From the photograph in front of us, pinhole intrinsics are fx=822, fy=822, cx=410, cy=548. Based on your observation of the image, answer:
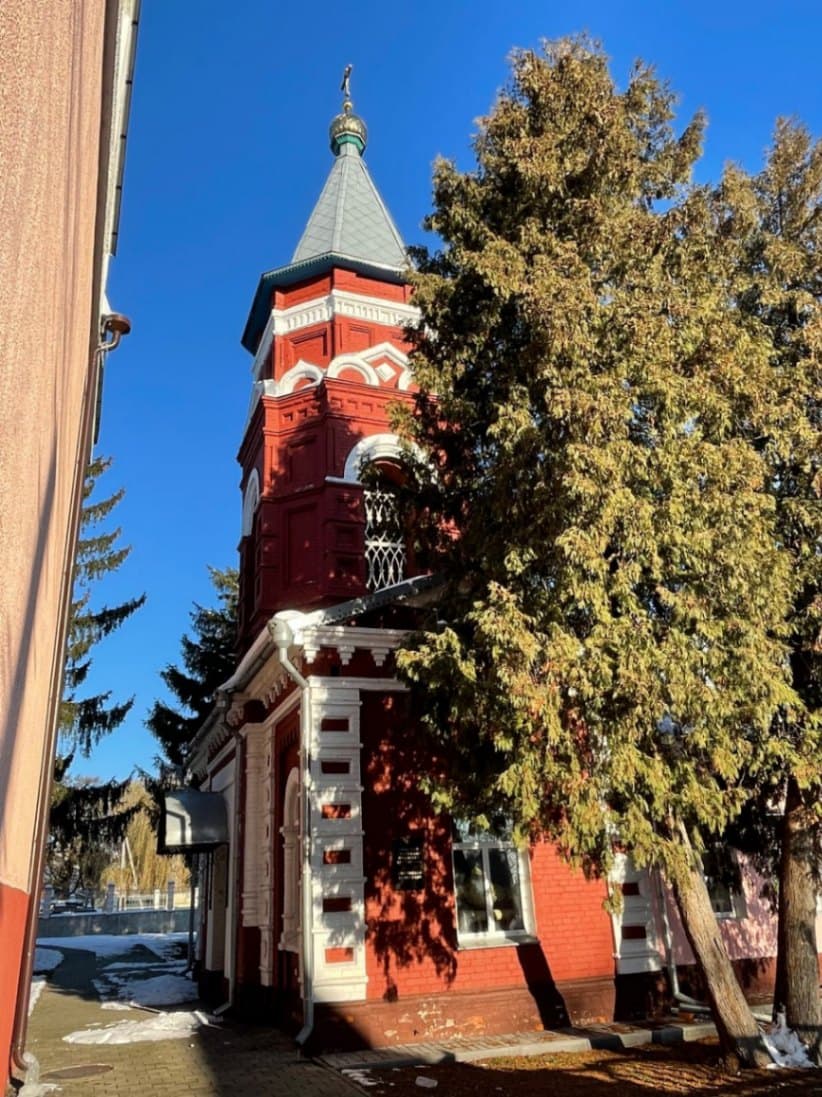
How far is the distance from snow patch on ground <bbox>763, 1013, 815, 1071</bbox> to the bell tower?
7.75 m

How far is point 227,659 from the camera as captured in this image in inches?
1078

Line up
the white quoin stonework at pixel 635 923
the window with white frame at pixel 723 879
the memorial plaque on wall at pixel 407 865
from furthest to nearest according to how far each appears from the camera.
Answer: the white quoin stonework at pixel 635 923
the window with white frame at pixel 723 879
the memorial plaque on wall at pixel 407 865

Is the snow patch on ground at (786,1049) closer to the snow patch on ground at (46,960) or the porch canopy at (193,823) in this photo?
the porch canopy at (193,823)

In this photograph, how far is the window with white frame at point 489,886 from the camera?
1065 cm

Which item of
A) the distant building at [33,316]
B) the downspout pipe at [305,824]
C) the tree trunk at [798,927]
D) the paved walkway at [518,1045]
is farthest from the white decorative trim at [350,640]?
the distant building at [33,316]

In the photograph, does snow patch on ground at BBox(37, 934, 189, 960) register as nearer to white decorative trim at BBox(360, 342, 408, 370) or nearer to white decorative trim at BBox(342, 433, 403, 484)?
white decorative trim at BBox(342, 433, 403, 484)

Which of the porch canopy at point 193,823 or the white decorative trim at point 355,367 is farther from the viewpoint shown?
the white decorative trim at point 355,367

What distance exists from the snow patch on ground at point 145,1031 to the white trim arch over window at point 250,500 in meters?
8.11

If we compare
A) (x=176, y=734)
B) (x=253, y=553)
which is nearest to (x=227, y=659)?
(x=176, y=734)

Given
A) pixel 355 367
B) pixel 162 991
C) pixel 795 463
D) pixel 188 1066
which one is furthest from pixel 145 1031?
pixel 795 463

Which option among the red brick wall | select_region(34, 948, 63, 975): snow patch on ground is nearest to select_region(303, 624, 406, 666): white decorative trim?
the red brick wall

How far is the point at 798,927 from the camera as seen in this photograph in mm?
8844

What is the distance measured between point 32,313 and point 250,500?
1384cm

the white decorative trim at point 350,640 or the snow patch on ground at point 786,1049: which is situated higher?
the white decorative trim at point 350,640
